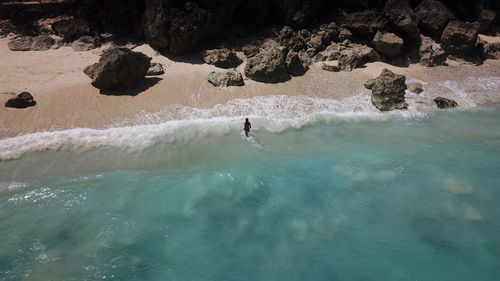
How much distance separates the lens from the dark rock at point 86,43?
61.4 ft

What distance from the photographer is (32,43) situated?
→ 60.1 feet

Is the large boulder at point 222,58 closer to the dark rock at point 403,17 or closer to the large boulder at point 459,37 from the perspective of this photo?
the dark rock at point 403,17

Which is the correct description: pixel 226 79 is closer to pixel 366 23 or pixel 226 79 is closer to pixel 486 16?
pixel 366 23

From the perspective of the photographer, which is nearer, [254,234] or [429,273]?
[429,273]

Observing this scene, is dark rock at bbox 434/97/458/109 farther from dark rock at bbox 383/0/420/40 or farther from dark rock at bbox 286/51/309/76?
dark rock at bbox 286/51/309/76

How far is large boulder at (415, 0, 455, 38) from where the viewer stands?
20500mm

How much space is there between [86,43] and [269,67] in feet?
35.7

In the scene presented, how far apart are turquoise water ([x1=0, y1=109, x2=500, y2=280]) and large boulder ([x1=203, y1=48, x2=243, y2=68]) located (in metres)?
6.20

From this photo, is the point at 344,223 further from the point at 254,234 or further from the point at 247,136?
the point at 247,136

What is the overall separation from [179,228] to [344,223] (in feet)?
15.6

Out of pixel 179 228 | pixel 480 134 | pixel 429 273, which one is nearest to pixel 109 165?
pixel 179 228

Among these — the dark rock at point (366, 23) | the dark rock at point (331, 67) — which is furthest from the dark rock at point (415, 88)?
the dark rock at point (366, 23)

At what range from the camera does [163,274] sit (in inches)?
311

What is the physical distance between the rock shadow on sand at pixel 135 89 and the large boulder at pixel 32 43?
20.2ft
